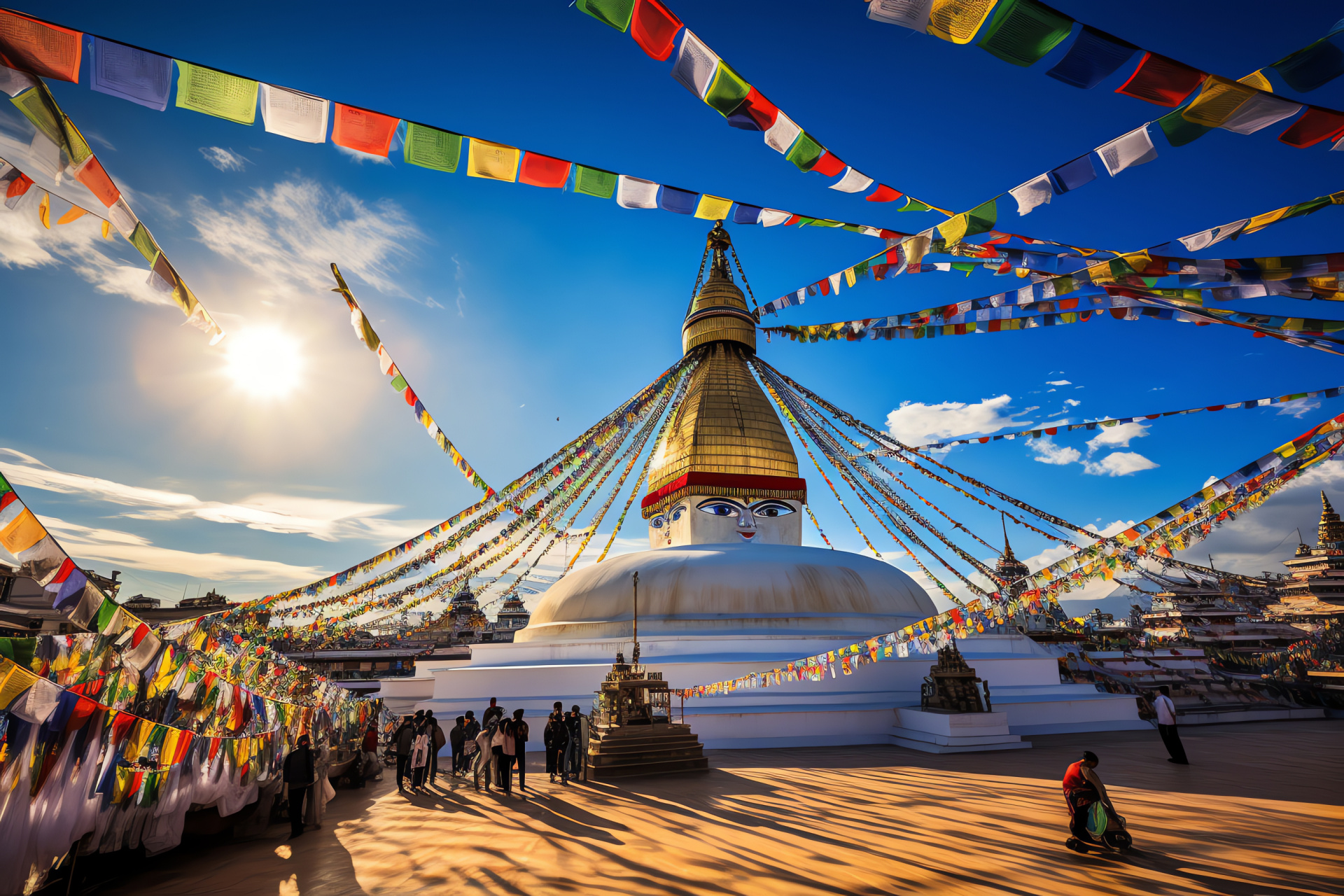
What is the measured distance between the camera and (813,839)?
459 cm

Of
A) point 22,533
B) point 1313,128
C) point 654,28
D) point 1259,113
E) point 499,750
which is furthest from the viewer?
point 499,750

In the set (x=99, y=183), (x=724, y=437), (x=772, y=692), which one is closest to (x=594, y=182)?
(x=99, y=183)

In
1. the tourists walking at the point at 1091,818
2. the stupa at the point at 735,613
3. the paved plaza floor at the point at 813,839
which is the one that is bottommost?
the paved plaza floor at the point at 813,839

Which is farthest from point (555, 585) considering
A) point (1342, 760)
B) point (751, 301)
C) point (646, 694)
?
point (1342, 760)

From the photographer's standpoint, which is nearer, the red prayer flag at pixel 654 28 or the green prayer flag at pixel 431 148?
the red prayer flag at pixel 654 28

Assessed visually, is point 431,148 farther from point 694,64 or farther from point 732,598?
point 732,598

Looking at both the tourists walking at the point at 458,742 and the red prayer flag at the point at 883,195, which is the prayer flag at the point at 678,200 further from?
the tourists walking at the point at 458,742

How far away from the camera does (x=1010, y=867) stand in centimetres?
392

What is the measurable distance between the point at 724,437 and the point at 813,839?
11.2 metres

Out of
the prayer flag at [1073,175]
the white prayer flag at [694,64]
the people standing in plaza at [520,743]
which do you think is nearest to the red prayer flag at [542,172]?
the white prayer flag at [694,64]

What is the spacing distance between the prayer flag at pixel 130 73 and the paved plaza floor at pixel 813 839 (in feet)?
16.0

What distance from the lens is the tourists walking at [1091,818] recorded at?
4.13 m

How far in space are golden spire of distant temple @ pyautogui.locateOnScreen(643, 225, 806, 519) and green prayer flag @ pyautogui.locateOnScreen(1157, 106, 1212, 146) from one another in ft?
38.7

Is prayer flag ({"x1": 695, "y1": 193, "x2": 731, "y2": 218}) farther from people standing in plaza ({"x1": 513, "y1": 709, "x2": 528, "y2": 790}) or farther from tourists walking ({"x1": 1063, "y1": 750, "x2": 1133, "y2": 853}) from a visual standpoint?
people standing in plaza ({"x1": 513, "y1": 709, "x2": 528, "y2": 790})
